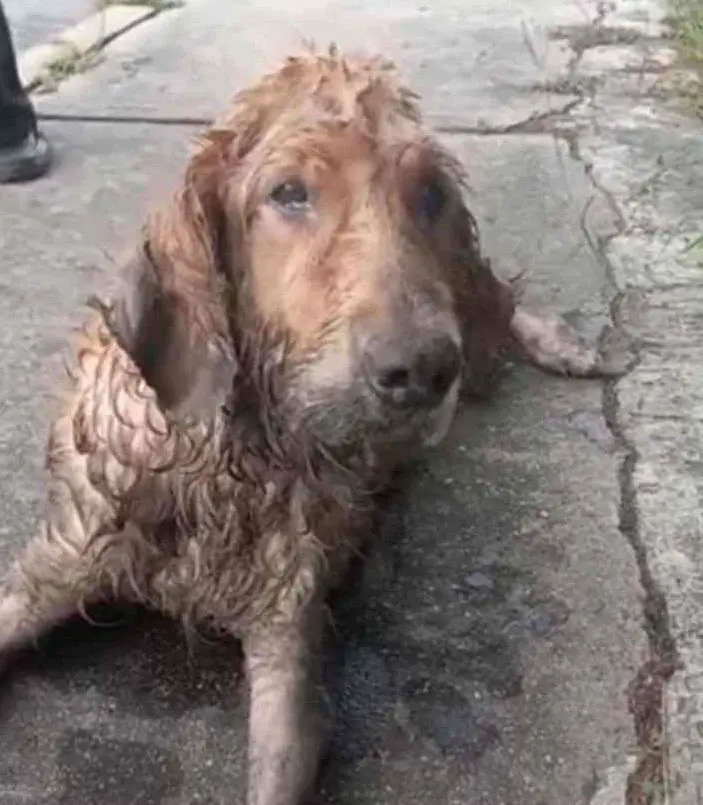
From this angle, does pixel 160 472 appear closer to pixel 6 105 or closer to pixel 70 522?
pixel 70 522

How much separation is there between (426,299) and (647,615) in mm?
1018

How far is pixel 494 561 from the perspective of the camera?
11.1 feet

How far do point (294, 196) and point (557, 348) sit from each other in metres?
1.66

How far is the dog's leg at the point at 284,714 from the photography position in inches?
107

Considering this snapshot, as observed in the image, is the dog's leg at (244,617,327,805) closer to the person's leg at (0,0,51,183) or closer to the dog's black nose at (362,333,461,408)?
the dog's black nose at (362,333,461,408)

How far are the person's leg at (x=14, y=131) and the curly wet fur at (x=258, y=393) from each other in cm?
208

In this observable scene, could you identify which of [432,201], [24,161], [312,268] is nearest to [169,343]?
[312,268]

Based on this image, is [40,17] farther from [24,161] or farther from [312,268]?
[312,268]

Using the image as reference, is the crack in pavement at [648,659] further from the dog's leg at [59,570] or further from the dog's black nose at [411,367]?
the dog's leg at [59,570]

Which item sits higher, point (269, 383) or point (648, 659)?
point (269, 383)

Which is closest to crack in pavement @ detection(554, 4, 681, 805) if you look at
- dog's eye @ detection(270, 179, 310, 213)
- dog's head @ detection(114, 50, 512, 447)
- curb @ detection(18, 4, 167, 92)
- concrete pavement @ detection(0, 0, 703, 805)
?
concrete pavement @ detection(0, 0, 703, 805)

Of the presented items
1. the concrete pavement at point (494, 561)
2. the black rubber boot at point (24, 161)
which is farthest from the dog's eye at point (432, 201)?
the black rubber boot at point (24, 161)

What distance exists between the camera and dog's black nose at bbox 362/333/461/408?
7.93 feet

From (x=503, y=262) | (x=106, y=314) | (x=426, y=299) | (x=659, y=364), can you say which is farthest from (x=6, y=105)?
(x=426, y=299)
